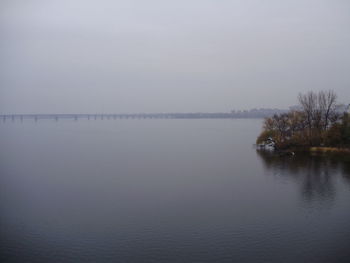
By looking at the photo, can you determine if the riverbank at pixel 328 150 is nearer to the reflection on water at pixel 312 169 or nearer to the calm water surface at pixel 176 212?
the reflection on water at pixel 312 169

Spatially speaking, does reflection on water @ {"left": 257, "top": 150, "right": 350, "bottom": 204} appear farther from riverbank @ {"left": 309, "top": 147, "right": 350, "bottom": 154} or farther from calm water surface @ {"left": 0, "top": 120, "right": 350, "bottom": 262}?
riverbank @ {"left": 309, "top": 147, "right": 350, "bottom": 154}

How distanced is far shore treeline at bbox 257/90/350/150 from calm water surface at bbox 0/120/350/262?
194cm

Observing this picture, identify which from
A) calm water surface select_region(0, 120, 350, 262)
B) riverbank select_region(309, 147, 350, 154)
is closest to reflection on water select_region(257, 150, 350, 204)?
calm water surface select_region(0, 120, 350, 262)

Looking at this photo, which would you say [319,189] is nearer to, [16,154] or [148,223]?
[148,223]

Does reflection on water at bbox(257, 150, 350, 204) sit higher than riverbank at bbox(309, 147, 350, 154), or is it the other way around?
riverbank at bbox(309, 147, 350, 154)

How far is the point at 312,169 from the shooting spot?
8.55 m

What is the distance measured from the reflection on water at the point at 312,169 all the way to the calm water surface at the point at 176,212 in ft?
0.08

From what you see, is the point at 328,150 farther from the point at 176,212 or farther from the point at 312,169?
the point at 176,212

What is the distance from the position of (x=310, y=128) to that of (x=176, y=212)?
8388 mm

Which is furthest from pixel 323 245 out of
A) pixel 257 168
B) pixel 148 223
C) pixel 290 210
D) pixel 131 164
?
pixel 131 164

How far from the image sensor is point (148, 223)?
4867mm

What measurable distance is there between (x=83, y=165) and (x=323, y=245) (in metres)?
6.82

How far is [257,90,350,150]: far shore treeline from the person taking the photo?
11219mm

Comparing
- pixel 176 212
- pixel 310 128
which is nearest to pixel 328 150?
pixel 310 128
